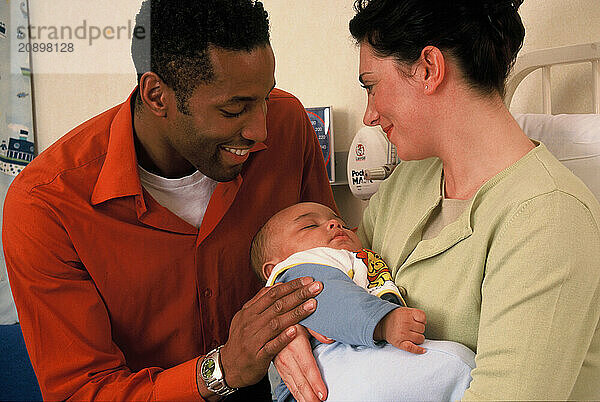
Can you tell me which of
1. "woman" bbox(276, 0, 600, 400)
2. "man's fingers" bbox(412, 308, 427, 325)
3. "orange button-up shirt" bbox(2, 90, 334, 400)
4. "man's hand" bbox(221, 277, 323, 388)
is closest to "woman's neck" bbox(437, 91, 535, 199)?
"woman" bbox(276, 0, 600, 400)

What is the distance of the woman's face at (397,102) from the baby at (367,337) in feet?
0.87

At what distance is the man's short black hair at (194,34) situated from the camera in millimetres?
1366

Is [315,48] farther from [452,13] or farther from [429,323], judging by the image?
[429,323]

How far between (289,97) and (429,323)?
2.81 ft

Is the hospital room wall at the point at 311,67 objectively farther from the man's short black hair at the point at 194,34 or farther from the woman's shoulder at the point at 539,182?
the man's short black hair at the point at 194,34

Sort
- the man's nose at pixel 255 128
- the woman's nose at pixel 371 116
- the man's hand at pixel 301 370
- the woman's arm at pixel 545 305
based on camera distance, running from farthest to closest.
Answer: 1. the man's nose at pixel 255 128
2. the woman's nose at pixel 371 116
3. the man's hand at pixel 301 370
4. the woman's arm at pixel 545 305

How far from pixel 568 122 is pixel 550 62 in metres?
0.23

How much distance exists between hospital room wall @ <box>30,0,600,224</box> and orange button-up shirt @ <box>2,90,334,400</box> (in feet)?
2.53

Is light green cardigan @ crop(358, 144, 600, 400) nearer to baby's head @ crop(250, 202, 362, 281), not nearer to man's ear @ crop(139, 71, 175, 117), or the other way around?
baby's head @ crop(250, 202, 362, 281)

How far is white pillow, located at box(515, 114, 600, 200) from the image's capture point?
1343mm

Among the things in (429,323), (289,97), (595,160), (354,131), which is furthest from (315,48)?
(429,323)

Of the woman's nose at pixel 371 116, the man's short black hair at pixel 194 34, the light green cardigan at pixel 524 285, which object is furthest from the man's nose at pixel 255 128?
the light green cardigan at pixel 524 285

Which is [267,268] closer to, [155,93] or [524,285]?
[155,93]

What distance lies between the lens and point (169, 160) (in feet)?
5.17
